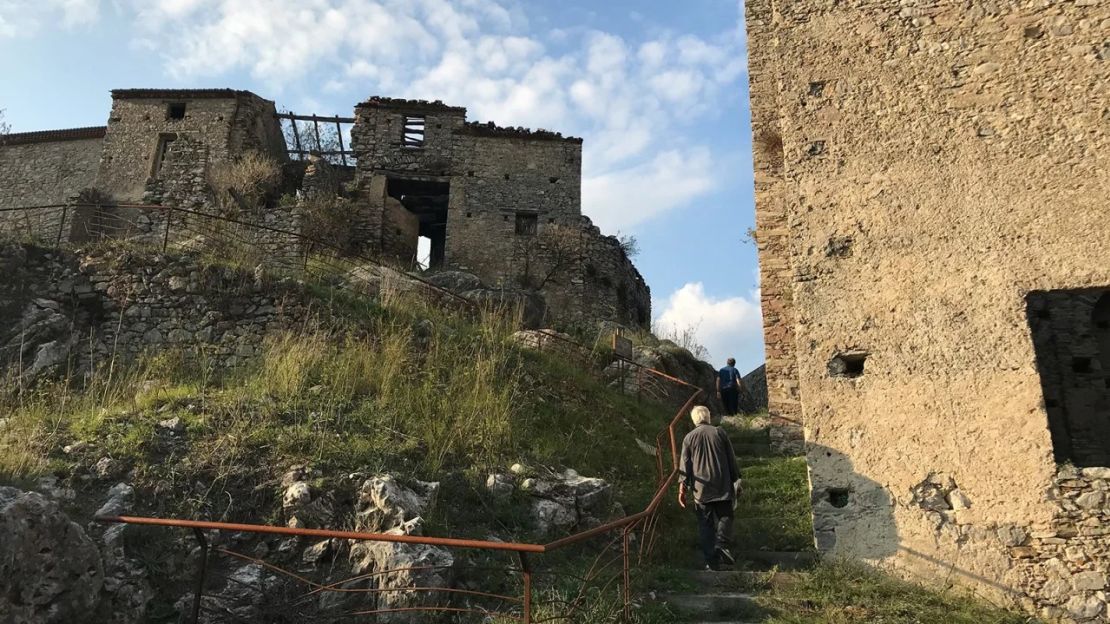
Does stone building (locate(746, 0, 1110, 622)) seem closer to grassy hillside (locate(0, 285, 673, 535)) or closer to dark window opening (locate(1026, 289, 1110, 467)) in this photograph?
dark window opening (locate(1026, 289, 1110, 467))

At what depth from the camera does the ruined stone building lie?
791 inches

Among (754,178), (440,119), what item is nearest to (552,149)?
(440,119)

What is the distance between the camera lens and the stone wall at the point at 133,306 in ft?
33.3

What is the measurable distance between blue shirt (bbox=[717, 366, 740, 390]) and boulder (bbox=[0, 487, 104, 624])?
10.9 meters

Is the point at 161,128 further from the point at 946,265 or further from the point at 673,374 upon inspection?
the point at 946,265

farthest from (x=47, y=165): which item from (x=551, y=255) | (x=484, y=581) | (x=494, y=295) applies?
(x=484, y=581)

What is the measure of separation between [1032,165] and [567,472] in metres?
5.07

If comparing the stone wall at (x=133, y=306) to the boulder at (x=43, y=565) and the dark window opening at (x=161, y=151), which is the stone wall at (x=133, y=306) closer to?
the boulder at (x=43, y=565)

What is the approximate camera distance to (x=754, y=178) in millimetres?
10281

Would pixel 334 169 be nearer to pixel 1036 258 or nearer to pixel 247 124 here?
pixel 247 124

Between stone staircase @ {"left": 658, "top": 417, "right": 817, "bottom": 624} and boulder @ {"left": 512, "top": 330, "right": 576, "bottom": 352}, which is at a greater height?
boulder @ {"left": 512, "top": 330, "right": 576, "bottom": 352}

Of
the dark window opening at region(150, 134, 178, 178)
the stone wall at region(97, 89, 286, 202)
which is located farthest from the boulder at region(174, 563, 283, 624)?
the dark window opening at region(150, 134, 178, 178)

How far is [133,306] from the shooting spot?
1074 centimetres

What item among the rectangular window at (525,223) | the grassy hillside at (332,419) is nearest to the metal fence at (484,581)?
the grassy hillside at (332,419)
